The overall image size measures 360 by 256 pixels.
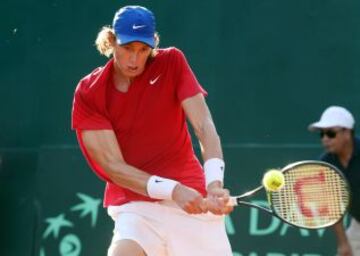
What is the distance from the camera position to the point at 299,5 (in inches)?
273

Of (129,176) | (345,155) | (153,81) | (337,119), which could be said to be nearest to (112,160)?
(129,176)

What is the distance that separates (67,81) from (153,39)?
3.41 metres

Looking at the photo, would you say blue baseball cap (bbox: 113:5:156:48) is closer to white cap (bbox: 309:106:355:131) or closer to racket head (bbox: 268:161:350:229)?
Result: racket head (bbox: 268:161:350:229)

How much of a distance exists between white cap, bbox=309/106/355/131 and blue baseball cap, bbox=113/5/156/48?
2168 millimetres

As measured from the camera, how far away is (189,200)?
392 cm

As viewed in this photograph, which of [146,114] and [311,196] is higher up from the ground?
[146,114]

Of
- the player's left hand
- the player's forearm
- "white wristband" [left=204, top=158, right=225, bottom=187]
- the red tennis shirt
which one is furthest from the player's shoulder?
the player's left hand

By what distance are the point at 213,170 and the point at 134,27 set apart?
0.63m

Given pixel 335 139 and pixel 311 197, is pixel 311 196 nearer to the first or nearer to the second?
pixel 311 197

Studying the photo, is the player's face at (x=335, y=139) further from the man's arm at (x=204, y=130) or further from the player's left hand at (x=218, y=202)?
the player's left hand at (x=218, y=202)

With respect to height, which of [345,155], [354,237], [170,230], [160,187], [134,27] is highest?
[134,27]

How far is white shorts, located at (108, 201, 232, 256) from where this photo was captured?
4.26 metres

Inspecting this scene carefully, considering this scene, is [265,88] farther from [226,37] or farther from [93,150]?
[93,150]

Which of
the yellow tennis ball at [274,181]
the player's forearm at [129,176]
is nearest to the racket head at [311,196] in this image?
the yellow tennis ball at [274,181]
